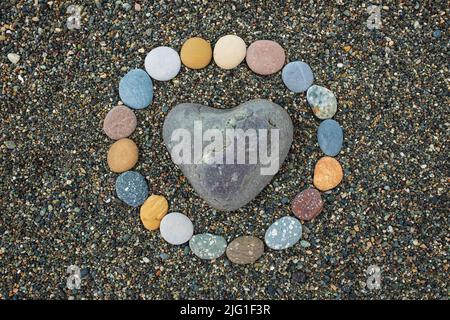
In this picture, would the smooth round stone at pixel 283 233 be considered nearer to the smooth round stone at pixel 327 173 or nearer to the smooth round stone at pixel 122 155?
the smooth round stone at pixel 327 173

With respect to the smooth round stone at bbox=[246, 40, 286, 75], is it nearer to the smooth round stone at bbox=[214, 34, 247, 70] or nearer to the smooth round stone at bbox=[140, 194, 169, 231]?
the smooth round stone at bbox=[214, 34, 247, 70]

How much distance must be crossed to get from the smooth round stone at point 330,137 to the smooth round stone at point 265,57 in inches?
9.7

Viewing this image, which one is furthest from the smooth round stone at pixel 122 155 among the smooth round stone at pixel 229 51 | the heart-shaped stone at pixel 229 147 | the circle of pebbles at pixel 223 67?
the smooth round stone at pixel 229 51

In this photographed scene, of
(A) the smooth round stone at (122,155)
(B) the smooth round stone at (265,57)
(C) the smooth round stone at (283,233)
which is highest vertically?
(B) the smooth round stone at (265,57)

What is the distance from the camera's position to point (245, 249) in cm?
164

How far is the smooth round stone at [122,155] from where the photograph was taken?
165 centimetres

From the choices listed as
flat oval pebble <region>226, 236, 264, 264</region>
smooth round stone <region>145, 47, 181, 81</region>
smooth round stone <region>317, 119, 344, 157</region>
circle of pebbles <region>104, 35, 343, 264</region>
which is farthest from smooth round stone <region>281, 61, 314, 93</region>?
flat oval pebble <region>226, 236, 264, 264</region>

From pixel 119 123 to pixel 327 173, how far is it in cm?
70

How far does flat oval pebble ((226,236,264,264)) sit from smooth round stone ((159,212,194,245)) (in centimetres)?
15

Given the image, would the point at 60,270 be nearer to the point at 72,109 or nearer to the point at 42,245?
the point at 42,245

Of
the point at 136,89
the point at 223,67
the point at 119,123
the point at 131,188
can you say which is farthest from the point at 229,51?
the point at 131,188

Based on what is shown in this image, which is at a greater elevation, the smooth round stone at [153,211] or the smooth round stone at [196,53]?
the smooth round stone at [196,53]

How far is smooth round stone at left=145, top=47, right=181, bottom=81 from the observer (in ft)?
5.49
